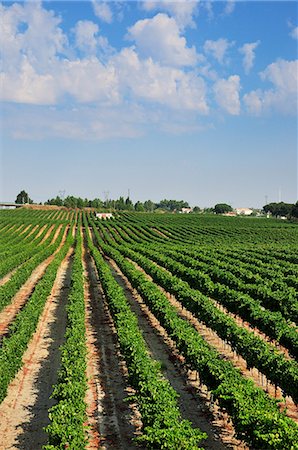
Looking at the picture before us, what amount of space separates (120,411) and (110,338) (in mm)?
6914

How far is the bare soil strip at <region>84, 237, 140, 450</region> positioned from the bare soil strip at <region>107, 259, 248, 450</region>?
1.56 meters

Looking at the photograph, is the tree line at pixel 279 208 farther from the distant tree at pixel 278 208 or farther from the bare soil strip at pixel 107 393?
the bare soil strip at pixel 107 393

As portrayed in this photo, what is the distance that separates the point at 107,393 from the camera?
48.4ft

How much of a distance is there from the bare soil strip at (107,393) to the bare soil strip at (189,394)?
1561 millimetres

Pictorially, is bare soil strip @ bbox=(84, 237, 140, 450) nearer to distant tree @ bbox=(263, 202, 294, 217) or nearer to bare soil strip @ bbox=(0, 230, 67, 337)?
bare soil strip @ bbox=(0, 230, 67, 337)

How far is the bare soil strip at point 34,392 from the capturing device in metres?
12.2

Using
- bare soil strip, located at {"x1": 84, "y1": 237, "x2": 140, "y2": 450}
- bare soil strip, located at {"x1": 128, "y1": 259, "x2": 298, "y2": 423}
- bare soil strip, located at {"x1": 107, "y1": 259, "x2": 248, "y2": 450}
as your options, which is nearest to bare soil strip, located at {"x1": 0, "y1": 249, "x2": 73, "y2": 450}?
bare soil strip, located at {"x1": 84, "y1": 237, "x2": 140, "y2": 450}

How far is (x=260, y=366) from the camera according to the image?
14586 millimetres

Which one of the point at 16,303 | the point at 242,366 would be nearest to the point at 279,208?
the point at 16,303

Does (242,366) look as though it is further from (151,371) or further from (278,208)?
(278,208)

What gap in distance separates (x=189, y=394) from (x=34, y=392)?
5050mm

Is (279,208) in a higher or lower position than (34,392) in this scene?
higher

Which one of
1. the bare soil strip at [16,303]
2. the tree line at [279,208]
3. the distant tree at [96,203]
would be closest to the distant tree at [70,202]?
the distant tree at [96,203]

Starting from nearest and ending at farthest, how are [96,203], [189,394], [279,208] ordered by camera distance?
[189,394], [279,208], [96,203]
